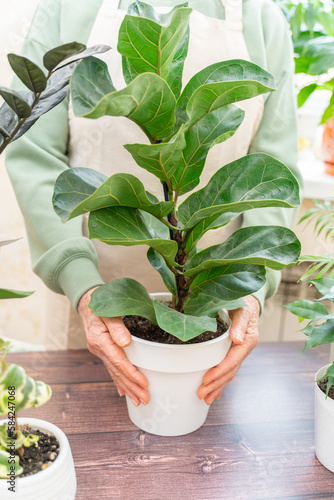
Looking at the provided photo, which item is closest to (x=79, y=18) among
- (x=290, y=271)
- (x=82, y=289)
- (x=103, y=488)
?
(x=82, y=289)

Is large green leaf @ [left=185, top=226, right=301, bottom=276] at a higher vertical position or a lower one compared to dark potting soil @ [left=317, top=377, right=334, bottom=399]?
higher

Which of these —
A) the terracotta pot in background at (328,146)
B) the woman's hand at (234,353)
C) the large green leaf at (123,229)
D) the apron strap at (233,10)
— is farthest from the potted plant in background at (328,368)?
the terracotta pot in background at (328,146)

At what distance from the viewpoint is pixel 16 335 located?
2.14 meters

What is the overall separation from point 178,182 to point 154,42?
199 mm

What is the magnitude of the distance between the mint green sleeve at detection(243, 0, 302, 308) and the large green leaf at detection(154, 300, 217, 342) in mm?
453

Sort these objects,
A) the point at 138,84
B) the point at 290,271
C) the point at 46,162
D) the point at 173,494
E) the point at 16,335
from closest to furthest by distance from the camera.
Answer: the point at 138,84 < the point at 173,494 < the point at 46,162 < the point at 290,271 < the point at 16,335

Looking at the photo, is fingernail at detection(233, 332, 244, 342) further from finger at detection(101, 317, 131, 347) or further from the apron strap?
the apron strap

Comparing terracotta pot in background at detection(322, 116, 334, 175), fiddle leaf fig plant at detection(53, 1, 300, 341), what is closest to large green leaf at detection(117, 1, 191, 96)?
fiddle leaf fig plant at detection(53, 1, 300, 341)

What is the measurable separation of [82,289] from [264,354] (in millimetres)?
462

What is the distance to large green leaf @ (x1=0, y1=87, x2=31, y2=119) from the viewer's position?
46 centimetres

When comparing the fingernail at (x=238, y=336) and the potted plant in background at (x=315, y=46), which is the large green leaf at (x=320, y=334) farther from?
the potted plant in background at (x=315, y=46)

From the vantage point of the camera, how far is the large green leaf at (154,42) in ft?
1.94

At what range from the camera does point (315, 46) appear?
162 cm

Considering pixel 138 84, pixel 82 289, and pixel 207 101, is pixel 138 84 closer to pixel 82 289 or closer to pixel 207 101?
pixel 207 101
